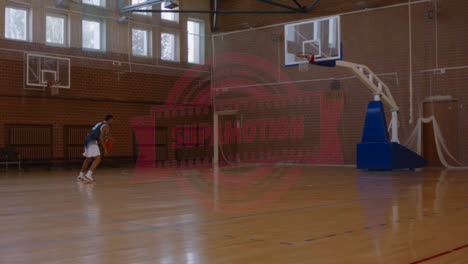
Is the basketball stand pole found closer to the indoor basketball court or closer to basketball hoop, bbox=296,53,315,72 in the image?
the indoor basketball court

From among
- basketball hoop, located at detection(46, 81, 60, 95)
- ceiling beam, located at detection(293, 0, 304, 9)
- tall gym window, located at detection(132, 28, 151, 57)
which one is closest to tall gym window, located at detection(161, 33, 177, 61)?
tall gym window, located at detection(132, 28, 151, 57)

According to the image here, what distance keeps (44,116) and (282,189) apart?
11136mm

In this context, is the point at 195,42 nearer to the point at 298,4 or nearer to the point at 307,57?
the point at 298,4

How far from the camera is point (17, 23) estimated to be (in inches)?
660

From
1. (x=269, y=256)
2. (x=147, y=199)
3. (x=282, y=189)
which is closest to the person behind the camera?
(x=269, y=256)

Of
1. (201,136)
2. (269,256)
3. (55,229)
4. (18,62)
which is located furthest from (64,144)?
(269,256)

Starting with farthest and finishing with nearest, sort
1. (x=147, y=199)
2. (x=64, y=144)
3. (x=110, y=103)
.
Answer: (x=110, y=103)
(x=64, y=144)
(x=147, y=199)

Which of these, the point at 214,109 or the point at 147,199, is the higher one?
the point at 214,109

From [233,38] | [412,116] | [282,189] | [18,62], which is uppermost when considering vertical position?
[233,38]

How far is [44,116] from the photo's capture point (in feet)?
57.5

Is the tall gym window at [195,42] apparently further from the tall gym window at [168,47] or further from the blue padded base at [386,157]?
the blue padded base at [386,157]

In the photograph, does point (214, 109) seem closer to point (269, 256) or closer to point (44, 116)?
point (44, 116)
